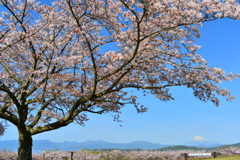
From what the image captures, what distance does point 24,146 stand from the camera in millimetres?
10367

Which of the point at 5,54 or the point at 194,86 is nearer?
the point at 194,86

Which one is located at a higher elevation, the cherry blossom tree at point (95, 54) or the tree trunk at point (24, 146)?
the cherry blossom tree at point (95, 54)

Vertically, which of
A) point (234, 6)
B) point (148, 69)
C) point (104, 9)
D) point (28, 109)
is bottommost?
point (28, 109)

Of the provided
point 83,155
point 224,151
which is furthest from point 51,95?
point 224,151

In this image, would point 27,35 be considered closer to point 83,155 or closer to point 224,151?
point 83,155

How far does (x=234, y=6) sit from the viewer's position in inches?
246

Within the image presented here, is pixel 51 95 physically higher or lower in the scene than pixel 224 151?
higher

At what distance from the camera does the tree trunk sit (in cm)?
1031

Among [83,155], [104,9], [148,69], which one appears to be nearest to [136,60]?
[148,69]

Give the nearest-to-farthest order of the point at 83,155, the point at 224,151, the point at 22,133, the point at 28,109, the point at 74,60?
the point at 74,60 < the point at 22,133 < the point at 28,109 < the point at 83,155 < the point at 224,151

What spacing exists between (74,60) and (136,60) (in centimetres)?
244

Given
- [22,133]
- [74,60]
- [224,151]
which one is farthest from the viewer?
[224,151]

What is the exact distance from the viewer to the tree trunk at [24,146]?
1031cm

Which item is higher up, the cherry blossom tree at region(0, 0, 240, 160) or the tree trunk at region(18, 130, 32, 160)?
the cherry blossom tree at region(0, 0, 240, 160)
